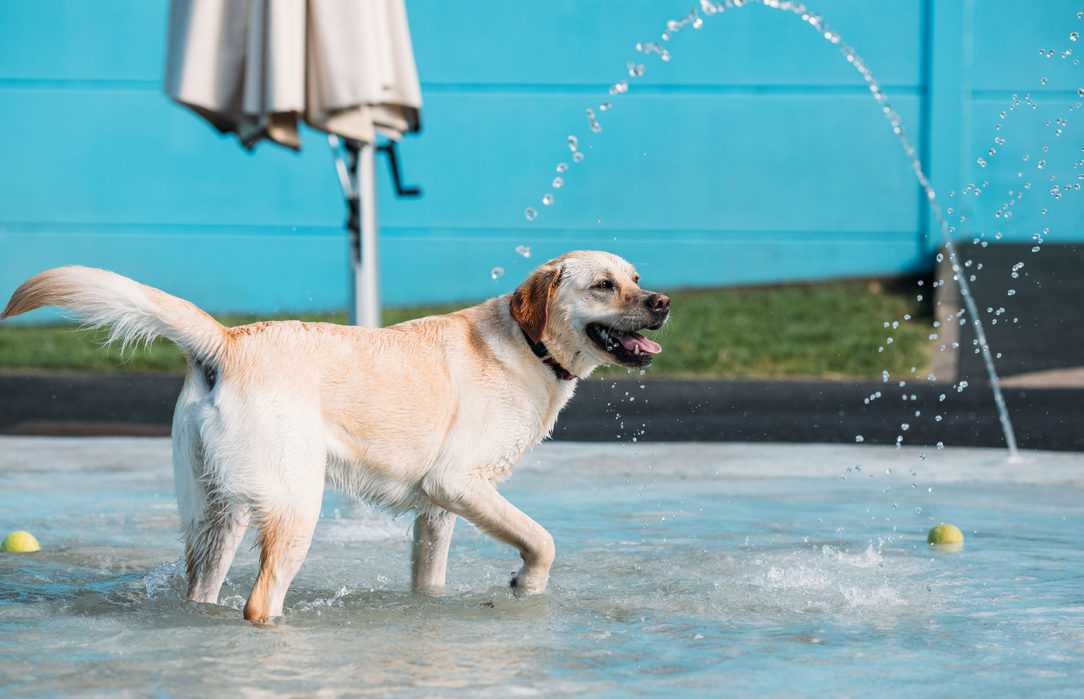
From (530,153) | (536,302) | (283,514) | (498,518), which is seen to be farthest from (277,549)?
(530,153)

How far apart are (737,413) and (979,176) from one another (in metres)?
4.85

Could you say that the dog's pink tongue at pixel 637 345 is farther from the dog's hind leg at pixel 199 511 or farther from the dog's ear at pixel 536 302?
the dog's hind leg at pixel 199 511

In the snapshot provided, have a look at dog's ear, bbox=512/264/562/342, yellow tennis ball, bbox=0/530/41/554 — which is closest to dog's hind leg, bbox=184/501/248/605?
dog's ear, bbox=512/264/562/342

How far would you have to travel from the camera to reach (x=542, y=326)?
4762 mm

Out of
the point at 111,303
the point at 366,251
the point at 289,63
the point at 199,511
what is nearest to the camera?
the point at 111,303

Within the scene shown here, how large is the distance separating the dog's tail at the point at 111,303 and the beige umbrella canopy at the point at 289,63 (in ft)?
7.06

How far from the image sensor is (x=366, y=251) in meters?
6.69

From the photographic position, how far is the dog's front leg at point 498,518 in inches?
182

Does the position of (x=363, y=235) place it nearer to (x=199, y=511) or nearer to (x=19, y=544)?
(x=19, y=544)

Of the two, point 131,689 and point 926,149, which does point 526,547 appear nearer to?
point 131,689

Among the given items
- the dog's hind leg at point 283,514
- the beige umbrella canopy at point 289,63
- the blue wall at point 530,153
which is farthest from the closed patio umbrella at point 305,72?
the blue wall at point 530,153

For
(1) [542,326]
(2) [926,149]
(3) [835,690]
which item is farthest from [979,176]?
(3) [835,690]

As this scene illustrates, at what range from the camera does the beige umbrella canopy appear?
Result: 6246 mm

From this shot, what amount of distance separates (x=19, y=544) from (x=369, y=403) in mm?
1881
